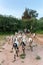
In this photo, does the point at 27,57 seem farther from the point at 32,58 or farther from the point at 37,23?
the point at 37,23

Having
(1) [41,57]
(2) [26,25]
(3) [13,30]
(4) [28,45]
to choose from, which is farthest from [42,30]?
(1) [41,57]

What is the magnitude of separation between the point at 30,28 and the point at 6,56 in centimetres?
3173

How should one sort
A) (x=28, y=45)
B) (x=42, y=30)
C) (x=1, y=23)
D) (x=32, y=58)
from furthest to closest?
1. (x=42, y=30)
2. (x=1, y=23)
3. (x=28, y=45)
4. (x=32, y=58)

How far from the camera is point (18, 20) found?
54094 mm

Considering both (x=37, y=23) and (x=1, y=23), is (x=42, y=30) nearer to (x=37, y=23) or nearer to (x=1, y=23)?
(x=37, y=23)

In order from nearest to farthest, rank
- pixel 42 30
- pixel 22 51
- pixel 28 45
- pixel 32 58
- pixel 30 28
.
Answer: pixel 32 58, pixel 22 51, pixel 28 45, pixel 30 28, pixel 42 30

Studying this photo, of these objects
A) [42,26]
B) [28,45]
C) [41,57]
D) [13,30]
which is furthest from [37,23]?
[41,57]

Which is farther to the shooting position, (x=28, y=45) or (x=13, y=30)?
(x=13, y=30)

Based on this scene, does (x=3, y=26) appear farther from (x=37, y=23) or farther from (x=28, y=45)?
(x=28, y=45)

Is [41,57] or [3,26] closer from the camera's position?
[41,57]

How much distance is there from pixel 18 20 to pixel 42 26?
731cm

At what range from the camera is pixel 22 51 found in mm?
24906

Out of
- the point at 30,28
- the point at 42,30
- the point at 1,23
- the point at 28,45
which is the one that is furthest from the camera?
the point at 42,30

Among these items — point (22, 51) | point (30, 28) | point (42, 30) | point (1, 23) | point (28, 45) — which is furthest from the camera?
point (42, 30)
